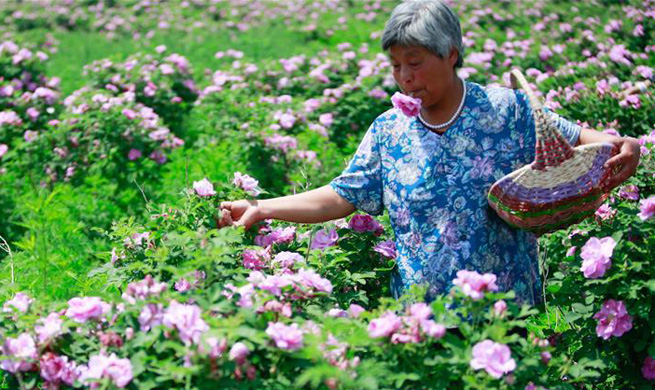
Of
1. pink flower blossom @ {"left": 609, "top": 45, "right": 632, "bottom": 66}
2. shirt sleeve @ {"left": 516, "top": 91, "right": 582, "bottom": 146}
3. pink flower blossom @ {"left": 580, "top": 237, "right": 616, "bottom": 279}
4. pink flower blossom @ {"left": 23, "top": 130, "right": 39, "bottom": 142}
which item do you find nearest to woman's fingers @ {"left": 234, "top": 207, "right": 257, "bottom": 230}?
shirt sleeve @ {"left": 516, "top": 91, "right": 582, "bottom": 146}

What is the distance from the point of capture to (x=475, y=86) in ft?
7.72

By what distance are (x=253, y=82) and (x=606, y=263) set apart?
4.51 m

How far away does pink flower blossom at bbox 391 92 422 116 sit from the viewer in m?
2.18

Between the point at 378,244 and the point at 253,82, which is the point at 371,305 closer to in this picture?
the point at 378,244

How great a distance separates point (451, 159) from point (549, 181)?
0.31 metres

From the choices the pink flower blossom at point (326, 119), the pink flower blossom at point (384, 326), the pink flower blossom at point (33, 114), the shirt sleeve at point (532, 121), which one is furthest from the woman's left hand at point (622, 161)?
the pink flower blossom at point (33, 114)

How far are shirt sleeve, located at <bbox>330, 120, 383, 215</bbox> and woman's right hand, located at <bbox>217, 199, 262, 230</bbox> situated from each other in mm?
309

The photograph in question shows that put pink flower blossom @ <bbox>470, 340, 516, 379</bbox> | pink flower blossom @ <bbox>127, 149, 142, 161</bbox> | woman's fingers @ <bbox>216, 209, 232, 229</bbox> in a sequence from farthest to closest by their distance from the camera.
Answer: pink flower blossom @ <bbox>127, 149, 142, 161</bbox>
woman's fingers @ <bbox>216, 209, 232, 229</bbox>
pink flower blossom @ <bbox>470, 340, 516, 379</bbox>

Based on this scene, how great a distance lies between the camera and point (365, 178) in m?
2.44

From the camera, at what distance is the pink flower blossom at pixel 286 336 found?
1.81 meters

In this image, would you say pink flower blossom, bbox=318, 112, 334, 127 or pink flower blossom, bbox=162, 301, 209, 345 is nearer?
pink flower blossom, bbox=162, 301, 209, 345

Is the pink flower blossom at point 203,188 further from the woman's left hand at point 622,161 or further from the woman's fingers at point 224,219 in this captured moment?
the woman's left hand at point 622,161

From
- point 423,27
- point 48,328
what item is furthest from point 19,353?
point 423,27

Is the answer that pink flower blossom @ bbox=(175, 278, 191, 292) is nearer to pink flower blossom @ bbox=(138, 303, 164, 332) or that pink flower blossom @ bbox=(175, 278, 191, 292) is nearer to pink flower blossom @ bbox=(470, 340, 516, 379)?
pink flower blossom @ bbox=(138, 303, 164, 332)
